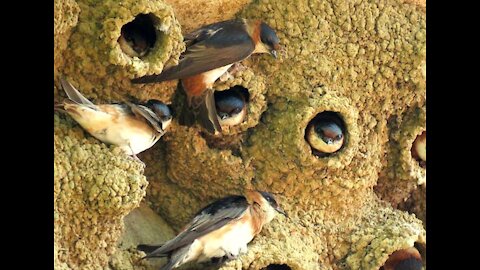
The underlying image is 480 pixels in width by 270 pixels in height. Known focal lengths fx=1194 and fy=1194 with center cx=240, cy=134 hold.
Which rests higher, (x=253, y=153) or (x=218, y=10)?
(x=218, y=10)

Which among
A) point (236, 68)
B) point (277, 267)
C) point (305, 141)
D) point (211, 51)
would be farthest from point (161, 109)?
point (277, 267)

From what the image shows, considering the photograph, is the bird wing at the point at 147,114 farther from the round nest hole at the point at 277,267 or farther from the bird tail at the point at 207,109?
the round nest hole at the point at 277,267

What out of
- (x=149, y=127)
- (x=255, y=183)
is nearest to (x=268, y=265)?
(x=255, y=183)

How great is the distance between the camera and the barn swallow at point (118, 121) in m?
4.59

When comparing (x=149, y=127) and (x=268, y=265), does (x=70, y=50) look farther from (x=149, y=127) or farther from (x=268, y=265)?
(x=268, y=265)

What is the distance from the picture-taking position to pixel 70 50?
4.70 metres

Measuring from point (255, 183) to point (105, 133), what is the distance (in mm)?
883

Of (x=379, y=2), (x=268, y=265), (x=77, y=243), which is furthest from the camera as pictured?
(x=379, y=2)

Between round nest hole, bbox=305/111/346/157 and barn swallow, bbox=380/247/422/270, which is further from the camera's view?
barn swallow, bbox=380/247/422/270

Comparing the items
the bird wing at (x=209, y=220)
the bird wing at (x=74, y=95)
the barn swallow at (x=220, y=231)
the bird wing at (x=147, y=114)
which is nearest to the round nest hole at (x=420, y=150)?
the barn swallow at (x=220, y=231)

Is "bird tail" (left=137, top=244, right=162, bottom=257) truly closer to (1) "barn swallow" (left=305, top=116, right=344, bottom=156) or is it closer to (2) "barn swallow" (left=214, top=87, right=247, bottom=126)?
(2) "barn swallow" (left=214, top=87, right=247, bottom=126)

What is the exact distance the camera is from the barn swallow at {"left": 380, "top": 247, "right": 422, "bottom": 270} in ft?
17.4

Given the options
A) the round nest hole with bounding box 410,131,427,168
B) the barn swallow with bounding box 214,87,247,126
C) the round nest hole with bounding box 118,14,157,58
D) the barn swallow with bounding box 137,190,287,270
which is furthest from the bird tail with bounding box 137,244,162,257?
the round nest hole with bounding box 410,131,427,168

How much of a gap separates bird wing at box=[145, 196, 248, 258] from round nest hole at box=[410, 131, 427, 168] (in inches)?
39.7
